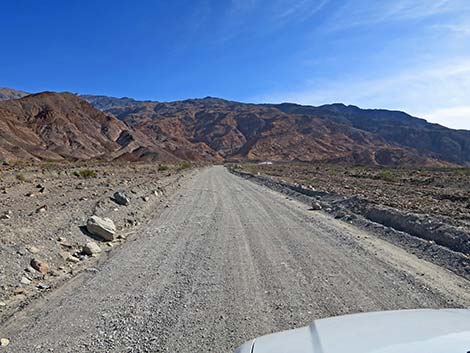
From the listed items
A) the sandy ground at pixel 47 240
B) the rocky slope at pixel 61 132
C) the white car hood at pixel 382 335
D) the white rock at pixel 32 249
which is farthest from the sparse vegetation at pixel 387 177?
the rocky slope at pixel 61 132

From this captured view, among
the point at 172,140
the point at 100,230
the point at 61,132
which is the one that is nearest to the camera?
the point at 100,230

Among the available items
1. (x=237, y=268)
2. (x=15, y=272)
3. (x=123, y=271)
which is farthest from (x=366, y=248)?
(x=15, y=272)

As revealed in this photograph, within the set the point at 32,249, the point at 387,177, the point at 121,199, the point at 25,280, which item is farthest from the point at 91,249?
the point at 387,177

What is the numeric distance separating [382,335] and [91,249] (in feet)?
25.4

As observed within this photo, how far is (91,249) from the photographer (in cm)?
898

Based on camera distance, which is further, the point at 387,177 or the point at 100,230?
the point at 387,177

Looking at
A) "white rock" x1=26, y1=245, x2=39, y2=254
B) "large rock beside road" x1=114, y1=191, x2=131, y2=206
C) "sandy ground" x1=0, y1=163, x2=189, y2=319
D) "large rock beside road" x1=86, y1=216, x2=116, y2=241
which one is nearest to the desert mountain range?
"large rock beside road" x1=114, y1=191, x2=131, y2=206

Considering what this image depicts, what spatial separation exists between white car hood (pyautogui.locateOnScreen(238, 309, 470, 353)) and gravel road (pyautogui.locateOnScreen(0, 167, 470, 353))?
199 cm

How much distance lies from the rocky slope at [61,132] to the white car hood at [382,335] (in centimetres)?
7313

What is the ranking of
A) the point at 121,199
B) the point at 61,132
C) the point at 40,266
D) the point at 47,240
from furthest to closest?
1. the point at 61,132
2. the point at 121,199
3. the point at 47,240
4. the point at 40,266

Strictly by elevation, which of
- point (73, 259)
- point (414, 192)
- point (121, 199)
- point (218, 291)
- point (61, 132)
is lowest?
point (73, 259)

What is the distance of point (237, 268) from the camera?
7754 mm

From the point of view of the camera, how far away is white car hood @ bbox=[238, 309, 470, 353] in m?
2.31

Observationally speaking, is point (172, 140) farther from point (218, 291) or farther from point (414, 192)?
point (218, 291)
